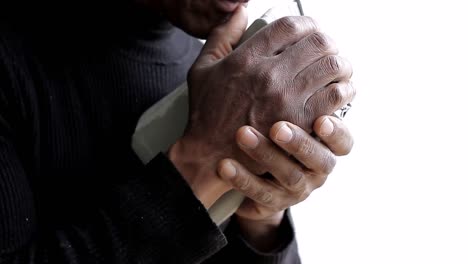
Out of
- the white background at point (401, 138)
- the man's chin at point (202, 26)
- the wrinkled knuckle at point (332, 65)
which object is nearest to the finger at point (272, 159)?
the wrinkled knuckle at point (332, 65)

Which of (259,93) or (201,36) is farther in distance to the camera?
(201,36)

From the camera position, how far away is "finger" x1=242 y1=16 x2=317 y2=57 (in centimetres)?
60

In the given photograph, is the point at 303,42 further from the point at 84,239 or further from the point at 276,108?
the point at 84,239

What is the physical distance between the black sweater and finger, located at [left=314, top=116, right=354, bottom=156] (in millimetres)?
153

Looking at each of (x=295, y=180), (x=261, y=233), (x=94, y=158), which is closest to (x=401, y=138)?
(x=261, y=233)

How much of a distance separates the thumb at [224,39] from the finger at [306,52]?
9cm

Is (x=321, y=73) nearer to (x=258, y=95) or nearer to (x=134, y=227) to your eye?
(x=258, y=95)

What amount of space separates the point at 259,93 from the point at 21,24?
33 centimetres

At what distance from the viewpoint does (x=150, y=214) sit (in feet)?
1.87

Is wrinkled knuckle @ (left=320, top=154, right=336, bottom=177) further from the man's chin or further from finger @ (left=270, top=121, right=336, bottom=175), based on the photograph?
the man's chin

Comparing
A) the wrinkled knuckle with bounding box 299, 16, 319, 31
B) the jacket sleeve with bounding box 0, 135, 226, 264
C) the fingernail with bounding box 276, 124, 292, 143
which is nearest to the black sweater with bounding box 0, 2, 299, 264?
the jacket sleeve with bounding box 0, 135, 226, 264

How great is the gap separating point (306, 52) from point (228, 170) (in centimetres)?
16

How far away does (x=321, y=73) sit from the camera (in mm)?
587

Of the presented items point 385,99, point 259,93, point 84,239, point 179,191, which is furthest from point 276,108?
point 385,99
